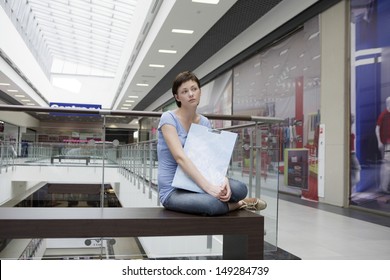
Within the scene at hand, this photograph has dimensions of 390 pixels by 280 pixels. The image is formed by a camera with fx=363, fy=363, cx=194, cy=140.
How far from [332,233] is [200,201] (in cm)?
274

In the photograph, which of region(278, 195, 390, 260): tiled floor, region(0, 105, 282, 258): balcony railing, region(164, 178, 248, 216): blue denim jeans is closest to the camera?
region(164, 178, 248, 216): blue denim jeans

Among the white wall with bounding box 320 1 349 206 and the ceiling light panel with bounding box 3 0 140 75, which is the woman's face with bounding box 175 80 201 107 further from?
the ceiling light panel with bounding box 3 0 140 75


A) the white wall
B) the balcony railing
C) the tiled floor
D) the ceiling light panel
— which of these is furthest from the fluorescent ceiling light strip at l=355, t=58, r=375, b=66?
the ceiling light panel

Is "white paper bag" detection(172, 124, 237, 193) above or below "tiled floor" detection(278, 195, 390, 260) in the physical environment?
above

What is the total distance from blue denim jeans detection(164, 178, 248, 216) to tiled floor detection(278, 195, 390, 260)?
1407 millimetres

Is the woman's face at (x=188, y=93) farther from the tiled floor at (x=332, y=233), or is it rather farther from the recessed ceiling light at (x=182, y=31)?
the recessed ceiling light at (x=182, y=31)

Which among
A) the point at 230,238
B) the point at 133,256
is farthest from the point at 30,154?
the point at 230,238

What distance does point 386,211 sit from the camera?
5.25 m

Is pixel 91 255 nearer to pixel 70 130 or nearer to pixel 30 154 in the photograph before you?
pixel 70 130

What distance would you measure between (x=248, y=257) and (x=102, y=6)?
14411 millimetres

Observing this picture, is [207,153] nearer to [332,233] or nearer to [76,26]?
[332,233]

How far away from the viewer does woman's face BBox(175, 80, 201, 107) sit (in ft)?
6.55

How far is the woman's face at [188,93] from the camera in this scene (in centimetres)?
200

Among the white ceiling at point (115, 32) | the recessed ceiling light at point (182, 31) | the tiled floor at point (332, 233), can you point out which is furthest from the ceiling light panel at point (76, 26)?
the tiled floor at point (332, 233)
